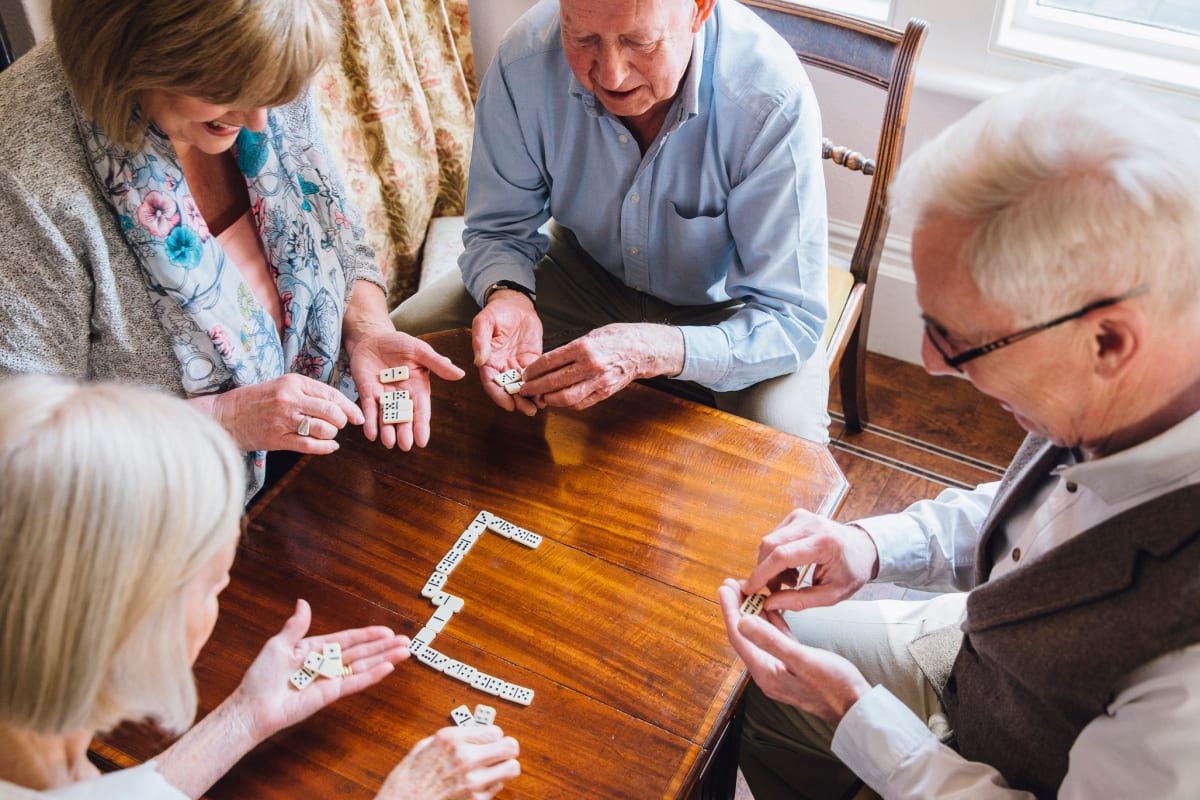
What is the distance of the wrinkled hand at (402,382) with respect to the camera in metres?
2.07

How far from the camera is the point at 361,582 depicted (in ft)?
6.00

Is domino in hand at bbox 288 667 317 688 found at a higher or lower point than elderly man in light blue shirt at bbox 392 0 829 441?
lower

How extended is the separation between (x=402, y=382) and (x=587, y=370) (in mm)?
419

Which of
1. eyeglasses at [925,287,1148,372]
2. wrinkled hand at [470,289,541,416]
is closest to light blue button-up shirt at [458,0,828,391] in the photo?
wrinkled hand at [470,289,541,416]

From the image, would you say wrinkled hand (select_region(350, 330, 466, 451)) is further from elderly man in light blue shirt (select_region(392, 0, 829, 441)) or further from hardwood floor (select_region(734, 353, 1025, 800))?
hardwood floor (select_region(734, 353, 1025, 800))

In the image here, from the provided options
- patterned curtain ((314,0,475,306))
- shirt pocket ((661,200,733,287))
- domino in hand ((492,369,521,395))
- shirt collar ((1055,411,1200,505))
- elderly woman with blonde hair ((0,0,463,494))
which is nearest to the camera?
shirt collar ((1055,411,1200,505))

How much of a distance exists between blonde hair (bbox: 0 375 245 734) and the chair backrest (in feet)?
6.84

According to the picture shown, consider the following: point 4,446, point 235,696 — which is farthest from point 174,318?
point 4,446

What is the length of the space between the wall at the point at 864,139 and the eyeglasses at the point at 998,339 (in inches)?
67.1

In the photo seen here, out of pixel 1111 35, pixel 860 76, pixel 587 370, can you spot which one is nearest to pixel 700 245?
pixel 587 370

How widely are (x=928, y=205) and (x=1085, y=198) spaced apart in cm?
21

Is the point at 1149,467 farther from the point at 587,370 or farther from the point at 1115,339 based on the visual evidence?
the point at 587,370

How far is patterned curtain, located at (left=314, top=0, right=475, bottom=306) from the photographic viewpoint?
314 cm

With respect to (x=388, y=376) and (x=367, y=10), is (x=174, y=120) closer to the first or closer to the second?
(x=388, y=376)
